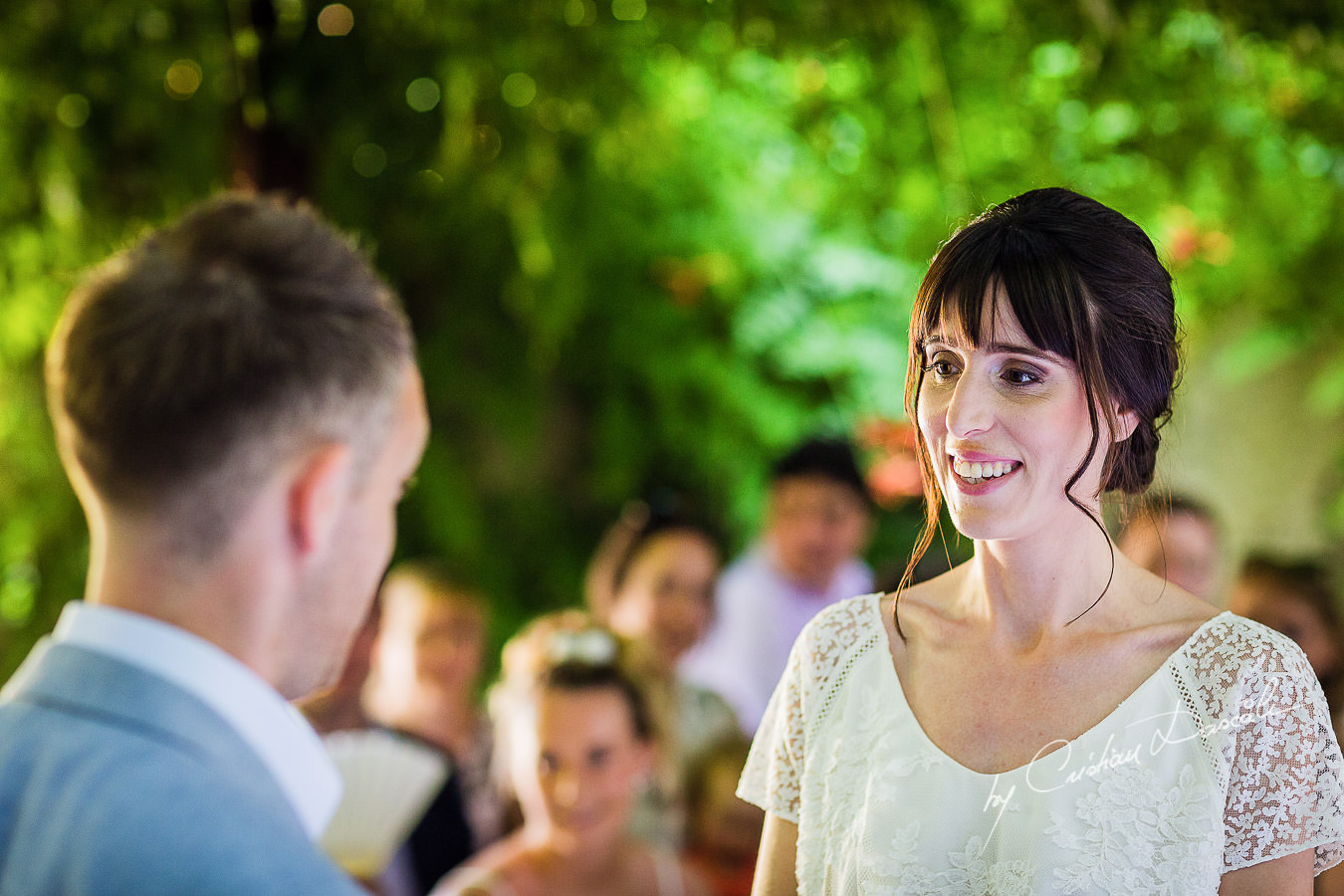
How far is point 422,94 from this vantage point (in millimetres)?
3758

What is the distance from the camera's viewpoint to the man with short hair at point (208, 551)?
1.03 m

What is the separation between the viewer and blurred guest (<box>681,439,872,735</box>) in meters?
4.36

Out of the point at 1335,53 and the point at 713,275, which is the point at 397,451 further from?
the point at 713,275

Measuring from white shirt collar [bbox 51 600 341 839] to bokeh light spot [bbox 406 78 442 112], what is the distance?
2.78 meters

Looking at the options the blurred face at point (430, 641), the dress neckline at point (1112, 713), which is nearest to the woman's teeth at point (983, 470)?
the dress neckline at point (1112, 713)

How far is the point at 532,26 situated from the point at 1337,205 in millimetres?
2238

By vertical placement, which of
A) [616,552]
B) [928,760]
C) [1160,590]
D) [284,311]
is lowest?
[616,552]

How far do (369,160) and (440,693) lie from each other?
6.06ft

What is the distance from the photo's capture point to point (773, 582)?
14.6 ft

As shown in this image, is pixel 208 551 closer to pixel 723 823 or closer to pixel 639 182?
pixel 723 823

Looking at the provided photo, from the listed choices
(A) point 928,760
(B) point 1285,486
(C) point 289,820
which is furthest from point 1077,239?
(B) point 1285,486

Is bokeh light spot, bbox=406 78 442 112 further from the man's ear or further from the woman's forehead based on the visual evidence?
the man's ear

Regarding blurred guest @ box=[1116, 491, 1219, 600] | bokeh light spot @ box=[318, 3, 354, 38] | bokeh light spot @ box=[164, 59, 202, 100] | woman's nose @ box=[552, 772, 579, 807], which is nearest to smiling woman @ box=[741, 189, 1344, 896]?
woman's nose @ box=[552, 772, 579, 807]
